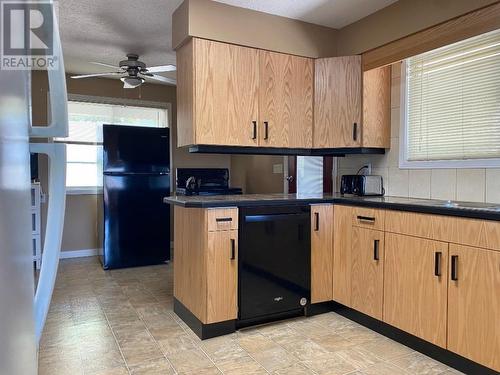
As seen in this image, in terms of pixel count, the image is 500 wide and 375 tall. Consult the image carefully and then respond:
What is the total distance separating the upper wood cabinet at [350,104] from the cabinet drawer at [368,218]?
26.1 inches

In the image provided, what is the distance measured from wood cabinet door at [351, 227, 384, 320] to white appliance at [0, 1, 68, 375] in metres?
2.18

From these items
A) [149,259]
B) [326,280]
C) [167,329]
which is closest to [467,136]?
[326,280]

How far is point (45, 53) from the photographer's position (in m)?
0.74

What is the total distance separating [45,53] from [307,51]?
2764 millimetres

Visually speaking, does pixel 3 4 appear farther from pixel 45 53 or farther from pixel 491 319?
pixel 491 319

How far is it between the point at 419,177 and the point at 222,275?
171cm

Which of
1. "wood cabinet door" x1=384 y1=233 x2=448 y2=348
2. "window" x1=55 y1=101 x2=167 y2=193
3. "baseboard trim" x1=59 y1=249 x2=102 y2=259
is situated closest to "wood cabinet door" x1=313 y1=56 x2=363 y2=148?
"wood cabinet door" x1=384 y1=233 x2=448 y2=348

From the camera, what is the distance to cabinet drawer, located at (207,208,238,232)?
2465mm

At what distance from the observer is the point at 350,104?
10.2 ft

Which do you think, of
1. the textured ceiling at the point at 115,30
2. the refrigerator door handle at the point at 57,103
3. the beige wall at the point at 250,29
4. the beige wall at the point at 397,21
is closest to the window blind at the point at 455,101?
the beige wall at the point at 397,21

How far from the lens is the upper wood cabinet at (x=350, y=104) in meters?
3.08

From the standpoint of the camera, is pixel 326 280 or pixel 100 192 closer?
pixel 326 280

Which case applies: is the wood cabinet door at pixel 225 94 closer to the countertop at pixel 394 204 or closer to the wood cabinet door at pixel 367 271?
the countertop at pixel 394 204

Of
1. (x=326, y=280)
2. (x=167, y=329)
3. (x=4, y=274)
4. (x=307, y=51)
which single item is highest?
(x=307, y=51)
